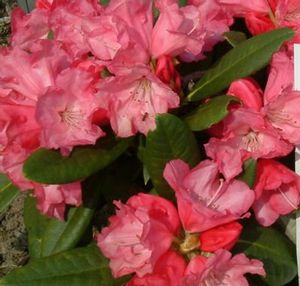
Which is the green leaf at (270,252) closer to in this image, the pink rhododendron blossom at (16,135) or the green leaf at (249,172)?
the green leaf at (249,172)

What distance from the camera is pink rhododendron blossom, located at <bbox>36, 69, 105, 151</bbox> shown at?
3.39ft

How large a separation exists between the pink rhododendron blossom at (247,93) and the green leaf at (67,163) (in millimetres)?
203

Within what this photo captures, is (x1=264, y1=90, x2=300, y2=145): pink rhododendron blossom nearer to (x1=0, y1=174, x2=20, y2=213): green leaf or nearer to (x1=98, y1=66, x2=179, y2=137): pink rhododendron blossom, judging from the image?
(x1=98, y1=66, x2=179, y2=137): pink rhododendron blossom

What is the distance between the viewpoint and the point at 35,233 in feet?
4.46

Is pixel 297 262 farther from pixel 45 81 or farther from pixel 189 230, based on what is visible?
pixel 45 81

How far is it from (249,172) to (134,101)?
214 millimetres

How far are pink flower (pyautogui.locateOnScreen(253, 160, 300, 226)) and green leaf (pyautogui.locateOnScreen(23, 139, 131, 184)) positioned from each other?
239 millimetres

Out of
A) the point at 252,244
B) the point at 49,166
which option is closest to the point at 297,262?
the point at 252,244

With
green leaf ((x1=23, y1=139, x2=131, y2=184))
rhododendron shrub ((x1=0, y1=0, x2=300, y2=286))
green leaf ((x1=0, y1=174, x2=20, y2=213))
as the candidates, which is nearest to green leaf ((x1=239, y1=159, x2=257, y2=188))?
rhododendron shrub ((x1=0, y1=0, x2=300, y2=286))

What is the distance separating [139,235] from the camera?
100 centimetres

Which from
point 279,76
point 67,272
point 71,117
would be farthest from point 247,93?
point 67,272

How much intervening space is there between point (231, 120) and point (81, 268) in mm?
349

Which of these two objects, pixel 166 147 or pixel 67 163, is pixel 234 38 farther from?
pixel 67 163

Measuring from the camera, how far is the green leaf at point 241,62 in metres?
1.12
